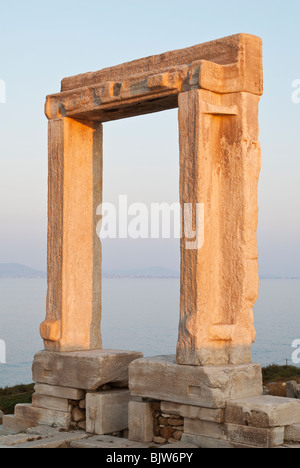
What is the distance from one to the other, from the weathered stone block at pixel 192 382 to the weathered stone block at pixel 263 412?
162 mm

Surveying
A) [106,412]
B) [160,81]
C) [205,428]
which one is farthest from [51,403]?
[160,81]

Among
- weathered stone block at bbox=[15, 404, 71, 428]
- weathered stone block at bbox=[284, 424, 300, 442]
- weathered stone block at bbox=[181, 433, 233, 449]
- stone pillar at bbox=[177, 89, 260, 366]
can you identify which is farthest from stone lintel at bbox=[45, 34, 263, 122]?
weathered stone block at bbox=[15, 404, 71, 428]

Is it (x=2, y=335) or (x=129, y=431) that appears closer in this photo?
(x=129, y=431)

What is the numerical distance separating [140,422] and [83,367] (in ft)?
3.48

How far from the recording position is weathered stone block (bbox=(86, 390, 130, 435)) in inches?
318

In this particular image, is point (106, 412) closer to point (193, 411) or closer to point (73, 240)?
point (193, 411)

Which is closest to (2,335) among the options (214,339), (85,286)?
(85,286)

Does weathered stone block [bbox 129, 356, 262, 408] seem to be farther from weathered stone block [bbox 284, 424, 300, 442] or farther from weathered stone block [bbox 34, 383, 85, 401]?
weathered stone block [bbox 34, 383, 85, 401]

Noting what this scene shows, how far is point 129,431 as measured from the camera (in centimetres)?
776

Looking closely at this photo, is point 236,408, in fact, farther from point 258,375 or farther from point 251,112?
point 251,112

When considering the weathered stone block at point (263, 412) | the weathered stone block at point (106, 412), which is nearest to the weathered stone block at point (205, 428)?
the weathered stone block at point (263, 412)

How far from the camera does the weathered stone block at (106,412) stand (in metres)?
8.08

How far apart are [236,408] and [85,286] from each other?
9.32ft

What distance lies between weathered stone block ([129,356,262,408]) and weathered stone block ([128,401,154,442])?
129 millimetres
